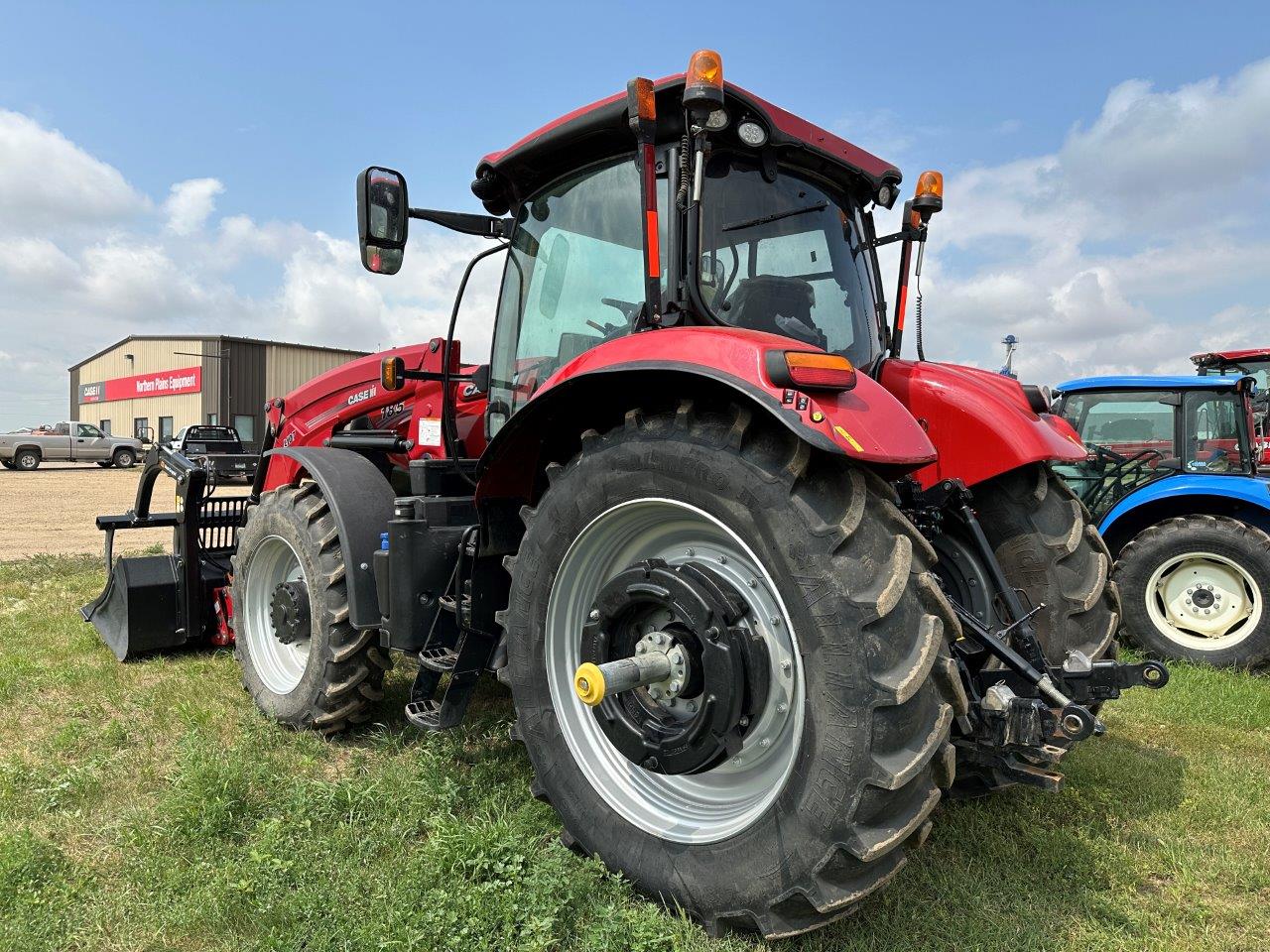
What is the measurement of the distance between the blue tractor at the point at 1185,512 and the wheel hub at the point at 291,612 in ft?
16.5

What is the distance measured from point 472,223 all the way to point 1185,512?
18.1ft

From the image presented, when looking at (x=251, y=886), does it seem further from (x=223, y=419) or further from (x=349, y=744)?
(x=223, y=419)

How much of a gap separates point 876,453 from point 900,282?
6.04 feet

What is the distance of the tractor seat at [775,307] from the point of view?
2.85m

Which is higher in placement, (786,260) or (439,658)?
(786,260)

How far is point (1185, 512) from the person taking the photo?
6.20 m

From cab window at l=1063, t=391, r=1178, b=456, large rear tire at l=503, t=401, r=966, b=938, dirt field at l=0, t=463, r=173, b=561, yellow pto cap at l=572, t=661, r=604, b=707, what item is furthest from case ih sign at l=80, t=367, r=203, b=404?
yellow pto cap at l=572, t=661, r=604, b=707

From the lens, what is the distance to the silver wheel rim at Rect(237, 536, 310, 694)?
167 inches

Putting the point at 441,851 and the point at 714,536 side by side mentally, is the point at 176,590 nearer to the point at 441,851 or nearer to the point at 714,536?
the point at 441,851

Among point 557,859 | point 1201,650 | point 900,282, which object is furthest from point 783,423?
point 1201,650

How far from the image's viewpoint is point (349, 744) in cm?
380

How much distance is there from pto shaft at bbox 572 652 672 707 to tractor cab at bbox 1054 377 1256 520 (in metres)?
5.09

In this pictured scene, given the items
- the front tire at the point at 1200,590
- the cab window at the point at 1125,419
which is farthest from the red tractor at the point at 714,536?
the cab window at the point at 1125,419

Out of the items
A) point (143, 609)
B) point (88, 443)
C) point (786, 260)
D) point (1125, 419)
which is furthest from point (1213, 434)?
point (88, 443)
